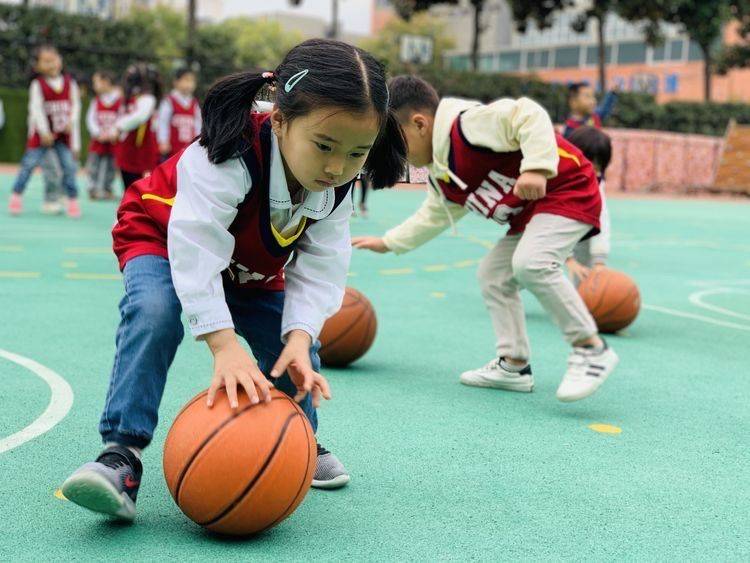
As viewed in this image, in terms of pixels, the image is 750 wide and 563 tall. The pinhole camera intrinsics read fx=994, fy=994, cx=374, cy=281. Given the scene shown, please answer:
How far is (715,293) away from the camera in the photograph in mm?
9102

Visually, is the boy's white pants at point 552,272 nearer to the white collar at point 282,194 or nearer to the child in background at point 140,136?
the white collar at point 282,194

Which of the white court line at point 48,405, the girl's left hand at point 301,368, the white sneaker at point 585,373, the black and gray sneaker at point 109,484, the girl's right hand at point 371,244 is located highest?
the girl's right hand at point 371,244

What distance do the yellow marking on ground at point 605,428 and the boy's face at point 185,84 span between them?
963 cm

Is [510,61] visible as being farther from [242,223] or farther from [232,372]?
[232,372]

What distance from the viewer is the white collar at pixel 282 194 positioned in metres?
2.91

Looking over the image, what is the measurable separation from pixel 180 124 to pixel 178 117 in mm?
95

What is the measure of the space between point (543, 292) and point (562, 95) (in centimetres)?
2914

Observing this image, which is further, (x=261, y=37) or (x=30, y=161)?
(x=261, y=37)

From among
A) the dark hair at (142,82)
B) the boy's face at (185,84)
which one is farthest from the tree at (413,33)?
the boy's face at (185,84)

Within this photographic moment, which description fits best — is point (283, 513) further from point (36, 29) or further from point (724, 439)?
point (36, 29)

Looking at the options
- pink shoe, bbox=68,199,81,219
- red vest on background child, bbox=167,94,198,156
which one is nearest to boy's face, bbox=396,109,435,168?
red vest on background child, bbox=167,94,198,156

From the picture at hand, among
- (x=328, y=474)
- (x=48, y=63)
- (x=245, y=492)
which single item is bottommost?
(x=328, y=474)

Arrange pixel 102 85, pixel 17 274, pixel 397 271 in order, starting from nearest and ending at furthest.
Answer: pixel 17 274
pixel 397 271
pixel 102 85

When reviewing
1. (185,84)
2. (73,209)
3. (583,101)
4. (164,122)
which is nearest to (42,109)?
(73,209)
